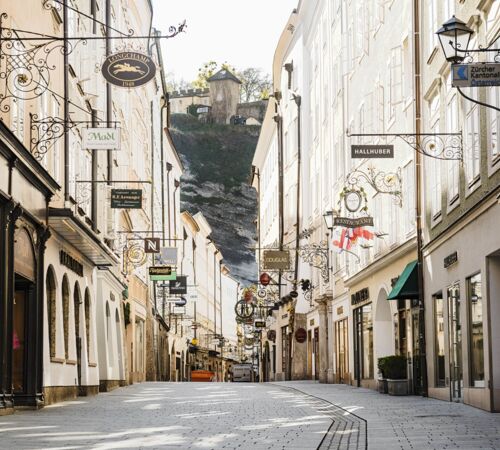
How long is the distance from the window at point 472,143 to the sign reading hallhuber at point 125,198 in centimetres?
1046

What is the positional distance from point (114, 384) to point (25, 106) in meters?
17.1

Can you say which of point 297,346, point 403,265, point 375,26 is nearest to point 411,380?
point 403,265

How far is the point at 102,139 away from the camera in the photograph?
2298 cm

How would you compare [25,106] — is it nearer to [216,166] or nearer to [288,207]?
[288,207]

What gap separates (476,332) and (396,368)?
8.14 meters

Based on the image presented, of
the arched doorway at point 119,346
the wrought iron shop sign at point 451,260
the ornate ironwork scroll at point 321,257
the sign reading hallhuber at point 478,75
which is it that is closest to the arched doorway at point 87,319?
the arched doorway at point 119,346

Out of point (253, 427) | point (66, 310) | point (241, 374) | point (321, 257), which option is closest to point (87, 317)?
point (66, 310)

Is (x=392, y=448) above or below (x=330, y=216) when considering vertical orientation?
below

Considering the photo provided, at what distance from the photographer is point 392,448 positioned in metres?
12.2

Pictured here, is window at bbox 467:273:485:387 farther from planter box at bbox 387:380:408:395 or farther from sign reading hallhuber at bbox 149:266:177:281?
sign reading hallhuber at bbox 149:266:177:281

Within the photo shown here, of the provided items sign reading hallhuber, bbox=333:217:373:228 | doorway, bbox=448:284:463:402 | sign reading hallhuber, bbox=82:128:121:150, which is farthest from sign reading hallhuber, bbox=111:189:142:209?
doorway, bbox=448:284:463:402

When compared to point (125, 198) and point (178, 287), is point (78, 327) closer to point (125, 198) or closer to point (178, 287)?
point (125, 198)

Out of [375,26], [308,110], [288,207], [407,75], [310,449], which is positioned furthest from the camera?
[288,207]

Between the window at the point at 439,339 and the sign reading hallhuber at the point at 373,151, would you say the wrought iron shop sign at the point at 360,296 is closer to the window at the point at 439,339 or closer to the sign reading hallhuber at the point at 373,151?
the window at the point at 439,339
